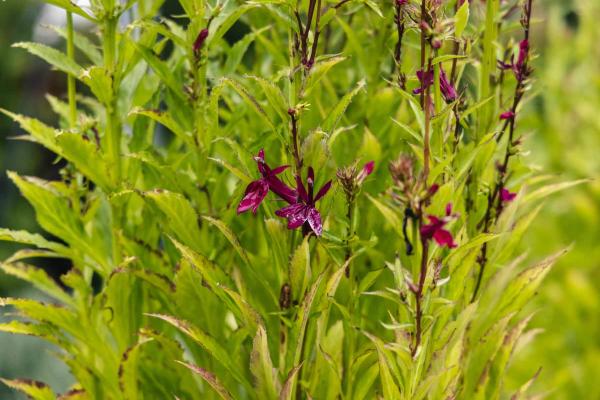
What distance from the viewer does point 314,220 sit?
17.7 inches

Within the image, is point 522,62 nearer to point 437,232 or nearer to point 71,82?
point 437,232

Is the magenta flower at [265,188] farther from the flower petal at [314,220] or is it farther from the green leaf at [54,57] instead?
the green leaf at [54,57]

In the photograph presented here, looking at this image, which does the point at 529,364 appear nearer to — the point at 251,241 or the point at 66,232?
the point at 251,241

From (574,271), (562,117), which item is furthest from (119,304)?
(562,117)

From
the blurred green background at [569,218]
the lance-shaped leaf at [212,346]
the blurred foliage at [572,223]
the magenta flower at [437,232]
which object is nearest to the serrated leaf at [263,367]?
the lance-shaped leaf at [212,346]

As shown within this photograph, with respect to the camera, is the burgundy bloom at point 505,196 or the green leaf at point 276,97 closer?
the green leaf at point 276,97

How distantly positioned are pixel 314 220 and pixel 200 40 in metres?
0.17

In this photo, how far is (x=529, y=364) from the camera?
Result: 173 cm

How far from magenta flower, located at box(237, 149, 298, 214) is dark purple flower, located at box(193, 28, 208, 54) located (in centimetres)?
11

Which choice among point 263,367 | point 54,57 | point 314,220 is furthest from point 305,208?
point 54,57

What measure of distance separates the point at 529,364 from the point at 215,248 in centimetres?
134

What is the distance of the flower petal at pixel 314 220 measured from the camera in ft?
1.46

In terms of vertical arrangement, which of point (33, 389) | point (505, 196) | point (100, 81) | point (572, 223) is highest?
point (100, 81)

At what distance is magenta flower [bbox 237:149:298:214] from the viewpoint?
0.46m
